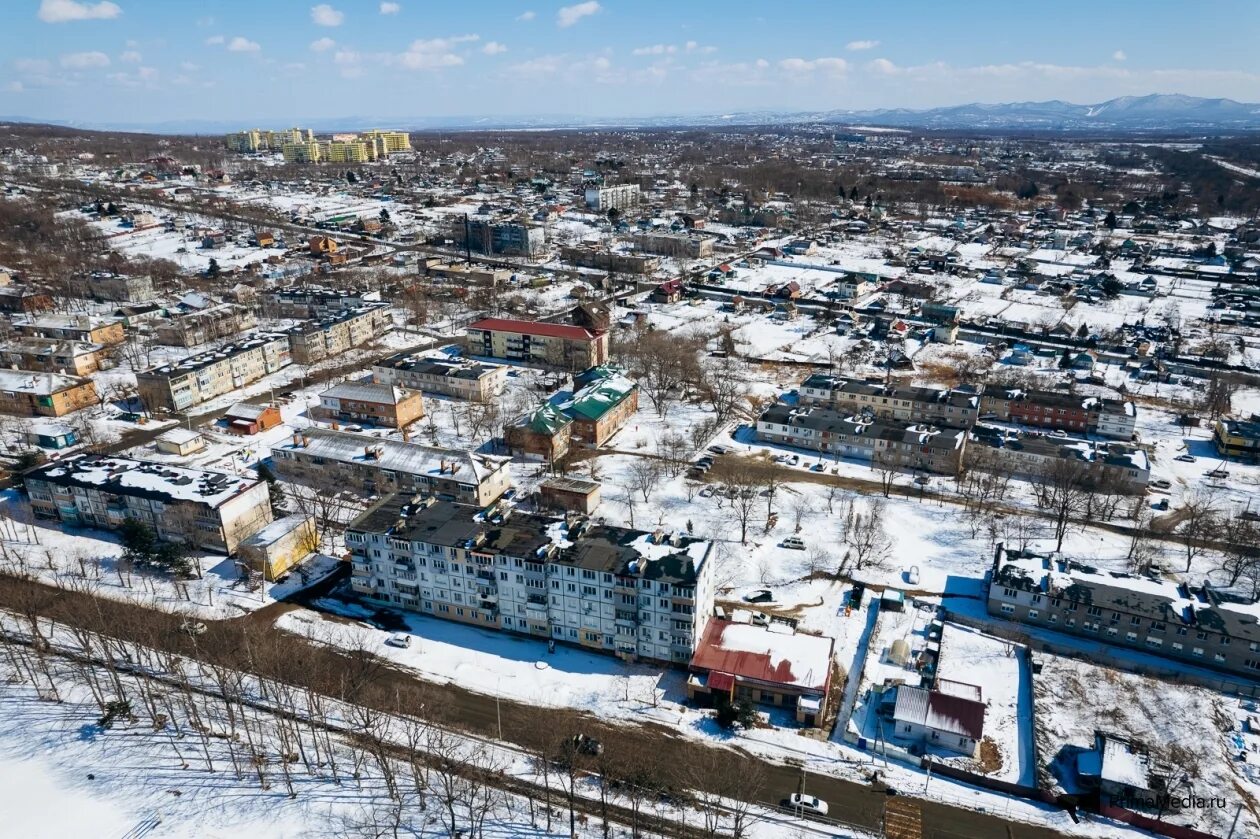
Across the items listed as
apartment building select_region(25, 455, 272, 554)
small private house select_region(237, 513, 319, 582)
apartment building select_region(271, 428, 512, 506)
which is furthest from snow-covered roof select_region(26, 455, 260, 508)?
apartment building select_region(271, 428, 512, 506)

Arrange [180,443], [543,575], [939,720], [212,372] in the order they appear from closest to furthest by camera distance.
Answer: [939,720]
[543,575]
[180,443]
[212,372]

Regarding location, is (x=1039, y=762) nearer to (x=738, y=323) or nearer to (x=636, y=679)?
(x=636, y=679)

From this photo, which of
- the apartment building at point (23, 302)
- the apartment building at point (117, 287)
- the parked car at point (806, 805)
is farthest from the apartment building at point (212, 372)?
the parked car at point (806, 805)

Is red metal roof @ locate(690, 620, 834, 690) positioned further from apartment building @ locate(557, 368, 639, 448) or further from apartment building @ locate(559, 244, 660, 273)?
apartment building @ locate(559, 244, 660, 273)

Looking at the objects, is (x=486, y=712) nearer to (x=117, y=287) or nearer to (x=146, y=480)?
(x=146, y=480)

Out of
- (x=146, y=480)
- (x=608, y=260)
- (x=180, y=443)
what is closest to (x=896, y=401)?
(x=146, y=480)

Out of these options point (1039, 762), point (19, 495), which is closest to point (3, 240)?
point (19, 495)

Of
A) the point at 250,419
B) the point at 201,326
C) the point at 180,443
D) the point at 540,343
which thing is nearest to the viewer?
the point at 180,443
